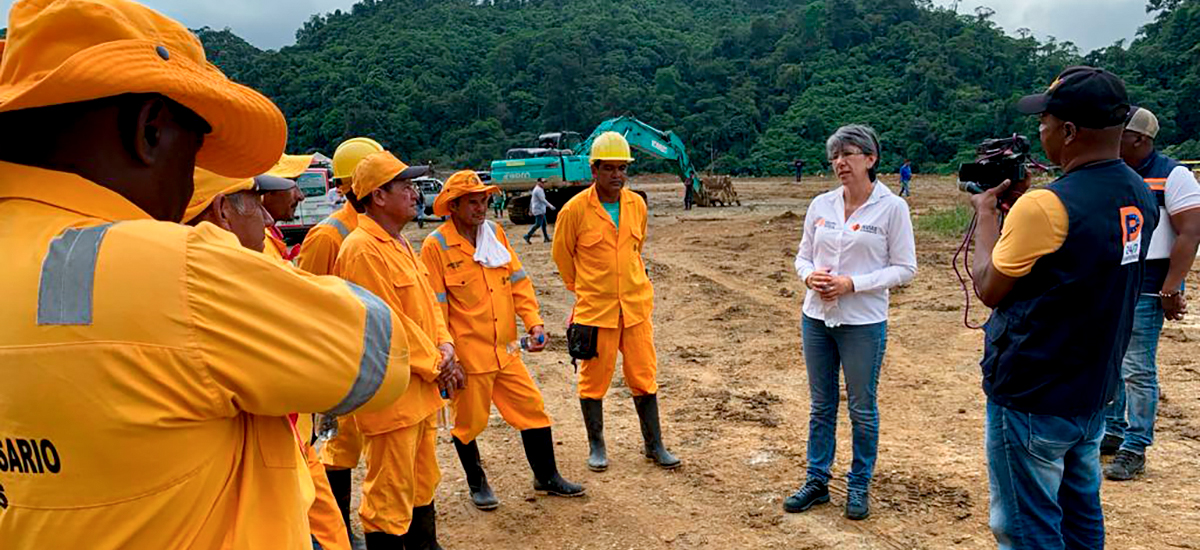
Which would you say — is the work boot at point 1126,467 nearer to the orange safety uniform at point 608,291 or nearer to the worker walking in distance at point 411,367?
the orange safety uniform at point 608,291

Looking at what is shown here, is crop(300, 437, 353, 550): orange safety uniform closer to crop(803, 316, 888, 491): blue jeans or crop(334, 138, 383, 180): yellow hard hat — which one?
crop(334, 138, 383, 180): yellow hard hat

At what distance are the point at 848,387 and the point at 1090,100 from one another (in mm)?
1975

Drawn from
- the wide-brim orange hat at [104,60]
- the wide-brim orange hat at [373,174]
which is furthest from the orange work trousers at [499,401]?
the wide-brim orange hat at [104,60]

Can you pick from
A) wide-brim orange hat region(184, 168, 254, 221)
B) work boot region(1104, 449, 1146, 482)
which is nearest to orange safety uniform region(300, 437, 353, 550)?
wide-brim orange hat region(184, 168, 254, 221)

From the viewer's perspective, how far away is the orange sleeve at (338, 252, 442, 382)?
312 centimetres

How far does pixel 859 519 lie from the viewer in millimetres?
3893

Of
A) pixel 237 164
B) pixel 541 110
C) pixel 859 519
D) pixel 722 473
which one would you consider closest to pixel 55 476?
pixel 237 164

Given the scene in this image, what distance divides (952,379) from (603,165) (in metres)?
3.34

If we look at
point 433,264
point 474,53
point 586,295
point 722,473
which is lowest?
point 722,473

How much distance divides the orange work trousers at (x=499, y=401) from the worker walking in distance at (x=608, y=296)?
54cm

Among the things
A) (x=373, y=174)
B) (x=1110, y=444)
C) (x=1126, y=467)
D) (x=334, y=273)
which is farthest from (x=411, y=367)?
(x=1110, y=444)

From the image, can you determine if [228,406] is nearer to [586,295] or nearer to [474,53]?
[586,295]

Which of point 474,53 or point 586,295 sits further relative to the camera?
point 474,53

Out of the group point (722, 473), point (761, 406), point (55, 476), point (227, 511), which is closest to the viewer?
point (55, 476)
